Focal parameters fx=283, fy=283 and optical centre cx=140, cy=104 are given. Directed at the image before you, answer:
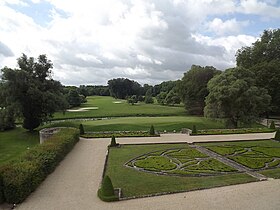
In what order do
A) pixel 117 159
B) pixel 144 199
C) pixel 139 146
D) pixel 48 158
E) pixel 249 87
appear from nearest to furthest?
1. pixel 144 199
2. pixel 48 158
3. pixel 117 159
4. pixel 139 146
5. pixel 249 87

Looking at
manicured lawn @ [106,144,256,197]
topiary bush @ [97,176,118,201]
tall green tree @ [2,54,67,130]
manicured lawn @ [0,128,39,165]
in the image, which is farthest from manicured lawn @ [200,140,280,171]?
tall green tree @ [2,54,67,130]

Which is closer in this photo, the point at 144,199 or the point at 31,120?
the point at 144,199

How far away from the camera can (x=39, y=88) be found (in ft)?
134

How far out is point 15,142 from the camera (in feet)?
118

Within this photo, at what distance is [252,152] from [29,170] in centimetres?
1723

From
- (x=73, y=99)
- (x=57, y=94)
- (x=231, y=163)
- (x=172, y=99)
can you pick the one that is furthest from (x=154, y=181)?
(x=73, y=99)

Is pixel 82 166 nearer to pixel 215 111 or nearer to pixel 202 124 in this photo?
pixel 215 111

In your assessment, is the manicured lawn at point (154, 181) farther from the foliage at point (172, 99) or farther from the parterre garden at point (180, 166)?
the foliage at point (172, 99)

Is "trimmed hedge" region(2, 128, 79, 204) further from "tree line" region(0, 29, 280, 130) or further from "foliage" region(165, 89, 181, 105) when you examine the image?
"foliage" region(165, 89, 181, 105)

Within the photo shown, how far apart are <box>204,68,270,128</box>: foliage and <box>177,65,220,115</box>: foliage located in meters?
17.0

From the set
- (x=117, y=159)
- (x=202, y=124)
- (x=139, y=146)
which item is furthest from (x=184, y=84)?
(x=117, y=159)

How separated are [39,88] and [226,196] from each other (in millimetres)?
33791

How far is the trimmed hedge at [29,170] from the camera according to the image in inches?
536

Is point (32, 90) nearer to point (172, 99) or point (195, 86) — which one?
point (195, 86)
